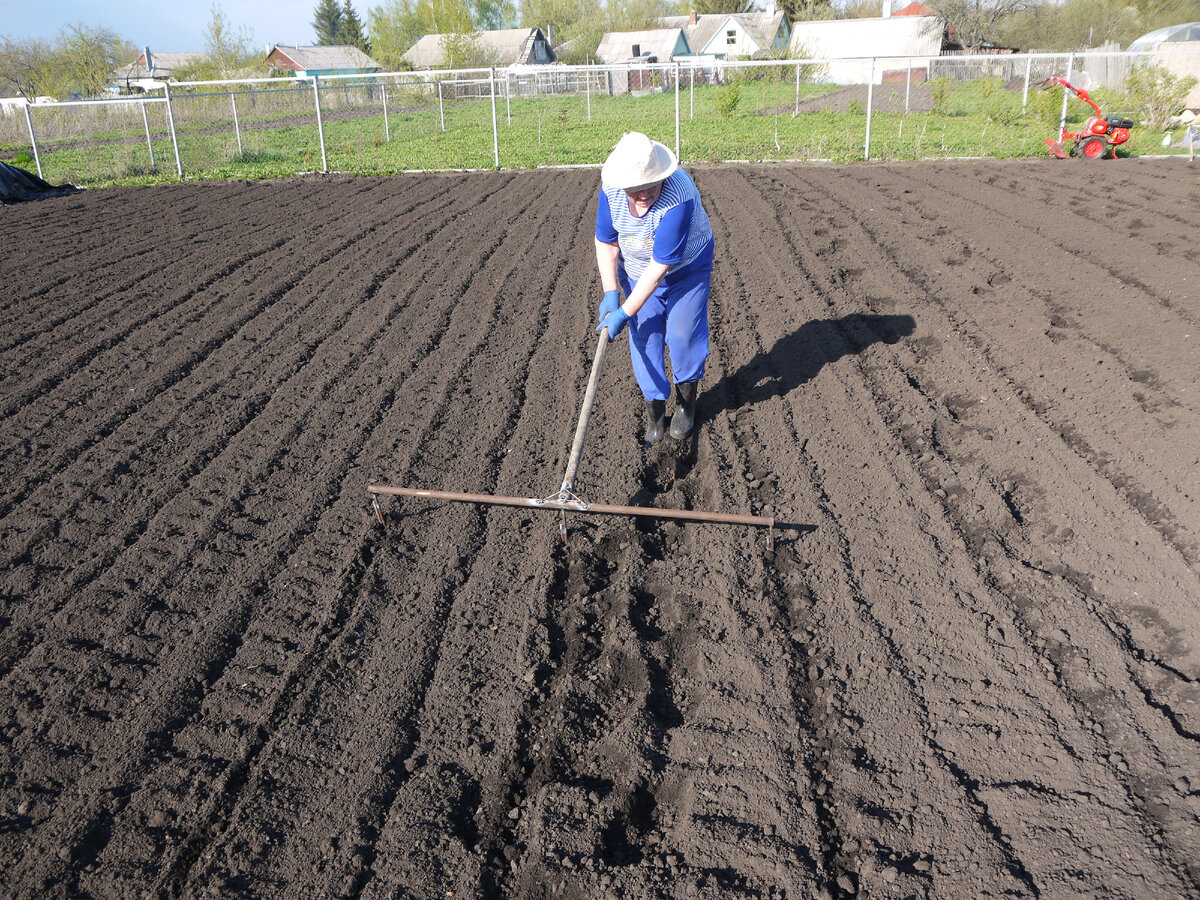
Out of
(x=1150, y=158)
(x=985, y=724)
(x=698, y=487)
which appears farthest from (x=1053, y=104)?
(x=985, y=724)

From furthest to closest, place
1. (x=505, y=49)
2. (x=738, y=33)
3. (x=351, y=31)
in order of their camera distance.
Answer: (x=351, y=31)
(x=505, y=49)
(x=738, y=33)

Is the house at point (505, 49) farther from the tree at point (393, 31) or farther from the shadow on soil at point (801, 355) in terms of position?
the shadow on soil at point (801, 355)

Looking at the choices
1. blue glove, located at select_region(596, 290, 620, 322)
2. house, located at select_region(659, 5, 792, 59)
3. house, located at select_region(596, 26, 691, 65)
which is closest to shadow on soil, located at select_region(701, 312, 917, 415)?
blue glove, located at select_region(596, 290, 620, 322)

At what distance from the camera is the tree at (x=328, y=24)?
85.4 meters

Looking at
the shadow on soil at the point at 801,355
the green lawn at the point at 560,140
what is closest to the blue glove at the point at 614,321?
the shadow on soil at the point at 801,355

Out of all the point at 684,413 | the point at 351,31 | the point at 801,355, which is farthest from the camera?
the point at 351,31

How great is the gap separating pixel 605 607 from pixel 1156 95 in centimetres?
1902

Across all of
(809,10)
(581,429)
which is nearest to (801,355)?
(581,429)

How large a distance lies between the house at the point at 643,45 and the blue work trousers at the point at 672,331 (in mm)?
59300

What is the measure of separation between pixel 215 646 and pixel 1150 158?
1617cm

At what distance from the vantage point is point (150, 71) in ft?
85.3

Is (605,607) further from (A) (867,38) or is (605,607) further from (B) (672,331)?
(A) (867,38)

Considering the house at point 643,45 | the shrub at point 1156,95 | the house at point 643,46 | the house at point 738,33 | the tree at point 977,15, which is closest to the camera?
the shrub at point 1156,95

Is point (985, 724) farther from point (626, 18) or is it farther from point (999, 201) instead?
point (626, 18)
